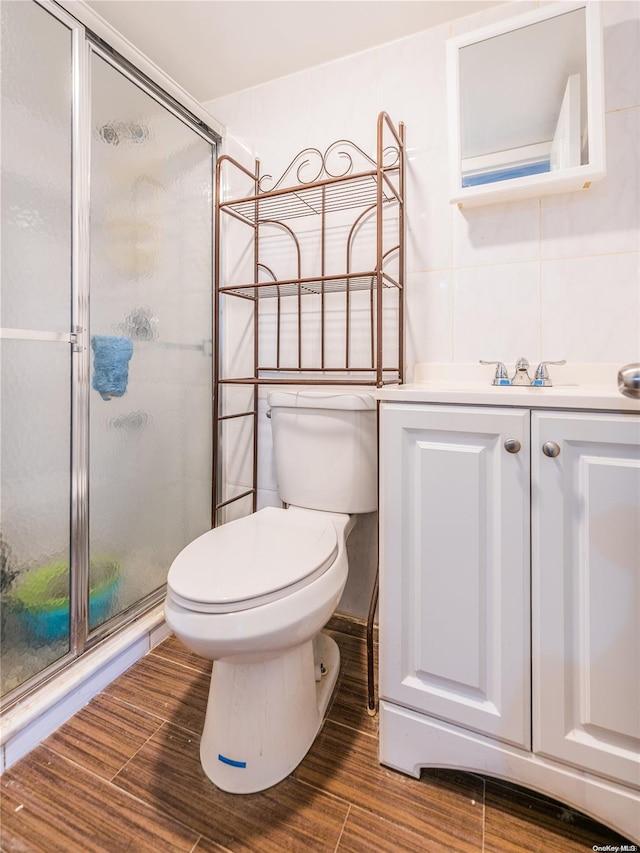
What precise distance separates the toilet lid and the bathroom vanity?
0.61 feet

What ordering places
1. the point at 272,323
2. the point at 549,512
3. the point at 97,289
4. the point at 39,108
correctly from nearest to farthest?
the point at 549,512, the point at 39,108, the point at 97,289, the point at 272,323

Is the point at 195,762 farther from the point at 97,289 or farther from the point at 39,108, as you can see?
the point at 39,108

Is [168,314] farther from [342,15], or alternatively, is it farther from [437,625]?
[437,625]

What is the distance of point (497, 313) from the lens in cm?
127

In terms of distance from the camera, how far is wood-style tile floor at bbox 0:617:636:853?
79 centimetres

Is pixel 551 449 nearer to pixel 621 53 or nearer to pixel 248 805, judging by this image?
pixel 248 805

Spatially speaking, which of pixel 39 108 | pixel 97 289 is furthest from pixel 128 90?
pixel 97 289

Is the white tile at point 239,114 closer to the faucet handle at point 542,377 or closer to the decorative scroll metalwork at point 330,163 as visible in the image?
the decorative scroll metalwork at point 330,163

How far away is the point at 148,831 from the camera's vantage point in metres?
0.81

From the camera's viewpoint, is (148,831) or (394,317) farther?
(394,317)

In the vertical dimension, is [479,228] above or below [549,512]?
above

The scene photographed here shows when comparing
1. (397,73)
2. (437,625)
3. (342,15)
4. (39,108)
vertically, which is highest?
(342,15)

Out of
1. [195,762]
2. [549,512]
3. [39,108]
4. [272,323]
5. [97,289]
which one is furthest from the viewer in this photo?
[272,323]

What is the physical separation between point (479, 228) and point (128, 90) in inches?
45.9
